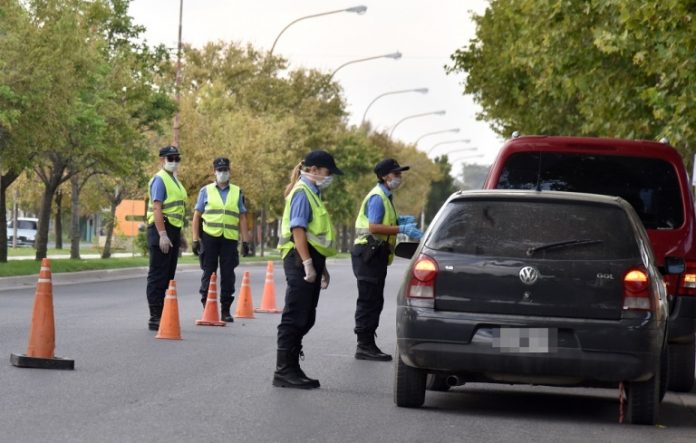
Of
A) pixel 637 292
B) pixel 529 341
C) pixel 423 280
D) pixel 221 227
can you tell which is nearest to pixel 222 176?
pixel 221 227

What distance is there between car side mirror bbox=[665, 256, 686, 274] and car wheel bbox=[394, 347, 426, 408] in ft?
7.43

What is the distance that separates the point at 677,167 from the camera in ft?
41.4

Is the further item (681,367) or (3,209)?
(3,209)

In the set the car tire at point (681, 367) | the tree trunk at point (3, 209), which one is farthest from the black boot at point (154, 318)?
the tree trunk at point (3, 209)

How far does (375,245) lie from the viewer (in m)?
14.7

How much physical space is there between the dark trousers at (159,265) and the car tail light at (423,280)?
6823 millimetres

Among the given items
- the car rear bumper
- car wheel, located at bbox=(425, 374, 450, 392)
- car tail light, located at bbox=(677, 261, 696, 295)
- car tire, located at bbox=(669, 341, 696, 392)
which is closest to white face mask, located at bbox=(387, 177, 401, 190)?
car wheel, located at bbox=(425, 374, 450, 392)

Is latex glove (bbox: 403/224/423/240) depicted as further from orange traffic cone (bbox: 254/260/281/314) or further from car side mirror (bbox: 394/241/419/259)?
orange traffic cone (bbox: 254/260/281/314)

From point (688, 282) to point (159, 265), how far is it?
6553 millimetres

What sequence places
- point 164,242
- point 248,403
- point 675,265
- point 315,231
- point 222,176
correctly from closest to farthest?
point 248,403 → point 675,265 → point 315,231 → point 164,242 → point 222,176

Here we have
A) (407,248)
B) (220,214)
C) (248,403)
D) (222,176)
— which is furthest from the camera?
(220,214)

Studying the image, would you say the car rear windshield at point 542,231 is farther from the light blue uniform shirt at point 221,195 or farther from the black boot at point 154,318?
the light blue uniform shirt at point 221,195

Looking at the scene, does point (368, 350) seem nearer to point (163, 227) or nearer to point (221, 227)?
point (163, 227)

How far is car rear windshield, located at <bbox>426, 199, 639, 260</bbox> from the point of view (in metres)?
10.3
